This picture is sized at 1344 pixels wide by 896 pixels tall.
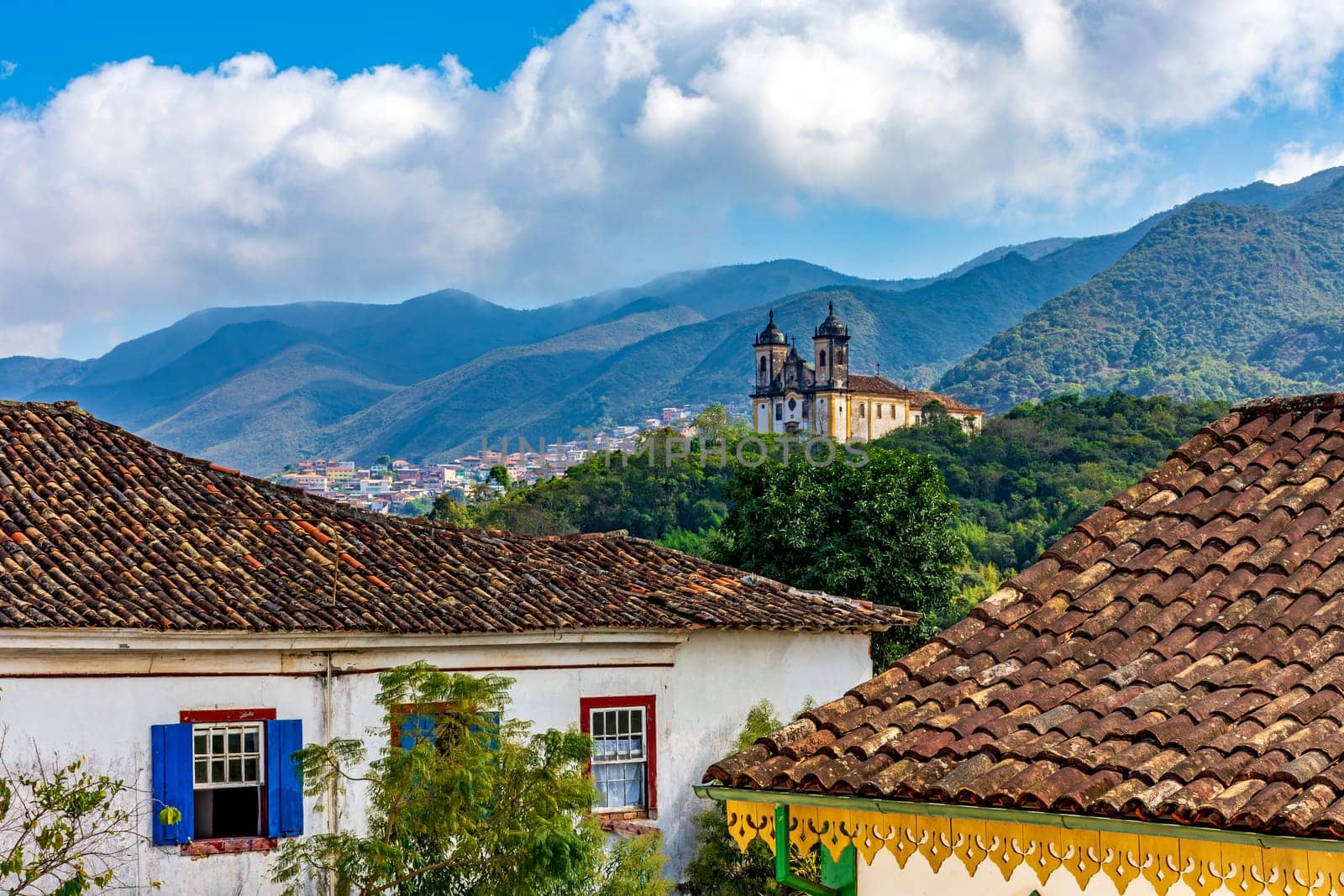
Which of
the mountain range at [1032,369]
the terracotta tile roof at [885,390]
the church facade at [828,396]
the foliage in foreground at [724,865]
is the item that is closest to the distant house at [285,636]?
the foliage in foreground at [724,865]

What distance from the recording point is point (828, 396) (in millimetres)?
136000

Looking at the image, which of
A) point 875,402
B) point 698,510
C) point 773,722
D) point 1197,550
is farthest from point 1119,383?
point 1197,550

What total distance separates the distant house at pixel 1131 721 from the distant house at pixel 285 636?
926cm

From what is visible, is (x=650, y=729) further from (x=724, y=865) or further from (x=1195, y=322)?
(x=1195, y=322)

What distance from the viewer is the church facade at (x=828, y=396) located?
446 feet

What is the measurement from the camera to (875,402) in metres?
138

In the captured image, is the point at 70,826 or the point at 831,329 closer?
the point at 70,826

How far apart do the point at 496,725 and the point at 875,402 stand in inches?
4990

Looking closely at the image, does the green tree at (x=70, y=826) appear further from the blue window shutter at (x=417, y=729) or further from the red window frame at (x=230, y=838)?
the blue window shutter at (x=417, y=729)

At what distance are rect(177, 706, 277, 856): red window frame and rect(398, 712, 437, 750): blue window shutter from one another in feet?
3.96

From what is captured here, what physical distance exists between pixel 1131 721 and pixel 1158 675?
1.01ft

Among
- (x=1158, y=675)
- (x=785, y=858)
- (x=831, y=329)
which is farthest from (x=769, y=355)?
(x=1158, y=675)

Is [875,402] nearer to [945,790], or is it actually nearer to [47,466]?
[47,466]

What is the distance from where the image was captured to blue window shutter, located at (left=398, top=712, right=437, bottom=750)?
39.9 ft
